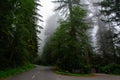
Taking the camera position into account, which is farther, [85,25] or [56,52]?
[56,52]

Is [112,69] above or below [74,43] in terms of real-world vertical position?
below

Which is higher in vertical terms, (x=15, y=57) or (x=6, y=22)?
(x=6, y=22)

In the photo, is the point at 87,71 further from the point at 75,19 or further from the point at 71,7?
the point at 71,7

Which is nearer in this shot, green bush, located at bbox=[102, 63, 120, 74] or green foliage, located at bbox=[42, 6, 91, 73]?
green foliage, located at bbox=[42, 6, 91, 73]

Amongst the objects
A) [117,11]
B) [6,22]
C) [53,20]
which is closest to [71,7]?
[117,11]

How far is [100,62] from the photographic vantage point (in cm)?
4075

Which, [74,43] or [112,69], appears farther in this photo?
[112,69]

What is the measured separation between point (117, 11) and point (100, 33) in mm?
16260

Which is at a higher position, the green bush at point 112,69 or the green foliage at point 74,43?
the green foliage at point 74,43

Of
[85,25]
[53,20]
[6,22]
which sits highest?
[53,20]

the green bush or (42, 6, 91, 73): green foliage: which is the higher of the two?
(42, 6, 91, 73): green foliage

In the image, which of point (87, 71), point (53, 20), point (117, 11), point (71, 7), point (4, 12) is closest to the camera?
point (4, 12)

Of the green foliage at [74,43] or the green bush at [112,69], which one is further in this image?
the green bush at [112,69]

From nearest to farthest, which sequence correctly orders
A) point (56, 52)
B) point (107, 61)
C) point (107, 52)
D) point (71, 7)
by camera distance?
point (71, 7) < point (56, 52) < point (107, 61) < point (107, 52)
